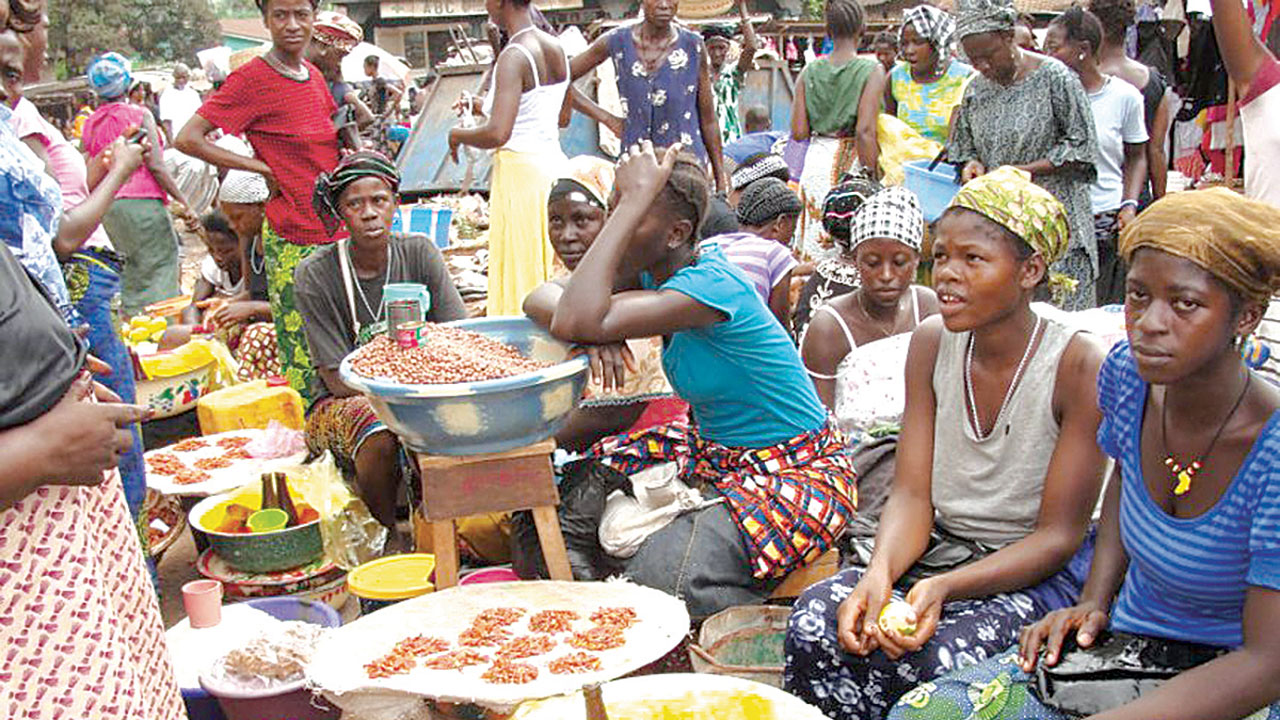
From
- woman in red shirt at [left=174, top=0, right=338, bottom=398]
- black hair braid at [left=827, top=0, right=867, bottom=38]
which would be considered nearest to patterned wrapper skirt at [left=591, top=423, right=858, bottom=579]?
woman in red shirt at [left=174, top=0, right=338, bottom=398]

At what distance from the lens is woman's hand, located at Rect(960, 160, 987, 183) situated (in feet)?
15.0

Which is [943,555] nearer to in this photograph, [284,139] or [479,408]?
[479,408]

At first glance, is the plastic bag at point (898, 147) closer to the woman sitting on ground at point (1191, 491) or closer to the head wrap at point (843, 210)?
the head wrap at point (843, 210)

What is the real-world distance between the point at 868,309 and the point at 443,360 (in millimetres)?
1568

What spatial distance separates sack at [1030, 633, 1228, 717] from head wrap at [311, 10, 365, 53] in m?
5.07

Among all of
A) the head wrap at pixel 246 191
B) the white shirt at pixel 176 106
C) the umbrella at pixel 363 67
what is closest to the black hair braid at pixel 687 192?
the head wrap at pixel 246 191

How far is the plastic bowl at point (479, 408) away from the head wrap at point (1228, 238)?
137cm

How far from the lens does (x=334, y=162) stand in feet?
15.8

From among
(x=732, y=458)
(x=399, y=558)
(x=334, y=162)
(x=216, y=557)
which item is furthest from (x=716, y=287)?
(x=334, y=162)

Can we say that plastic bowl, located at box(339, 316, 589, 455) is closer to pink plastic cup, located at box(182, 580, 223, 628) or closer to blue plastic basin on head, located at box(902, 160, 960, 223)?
pink plastic cup, located at box(182, 580, 223, 628)

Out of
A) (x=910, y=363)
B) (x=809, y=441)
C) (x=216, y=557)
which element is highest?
(x=910, y=363)

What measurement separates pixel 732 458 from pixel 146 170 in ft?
20.2

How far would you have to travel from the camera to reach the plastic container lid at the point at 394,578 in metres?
3.17

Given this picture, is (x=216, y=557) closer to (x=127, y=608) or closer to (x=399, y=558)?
(x=399, y=558)
